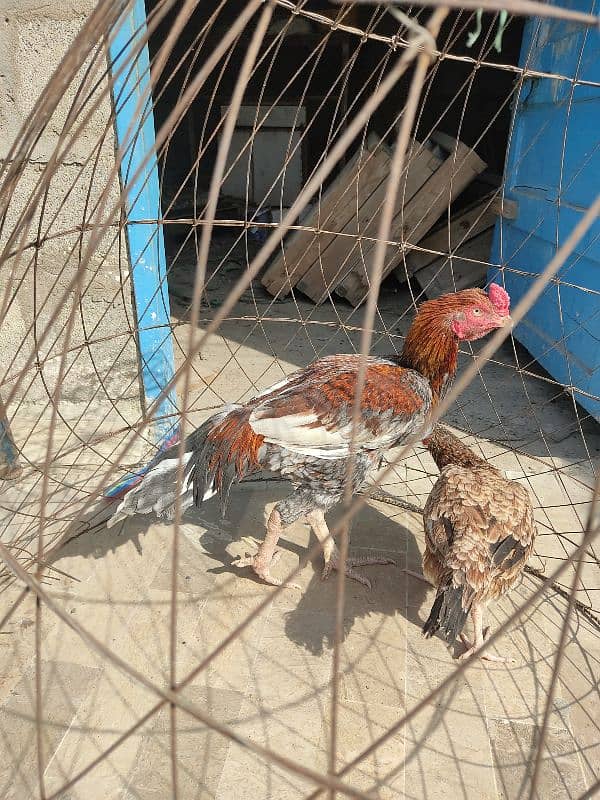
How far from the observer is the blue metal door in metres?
3.13

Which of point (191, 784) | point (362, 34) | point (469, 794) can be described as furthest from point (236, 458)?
point (362, 34)

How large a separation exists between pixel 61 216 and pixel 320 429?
5.53ft

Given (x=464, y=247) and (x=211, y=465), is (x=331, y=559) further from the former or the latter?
(x=464, y=247)

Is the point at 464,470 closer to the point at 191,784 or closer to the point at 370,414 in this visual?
the point at 370,414

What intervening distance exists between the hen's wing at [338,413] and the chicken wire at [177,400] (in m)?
0.17

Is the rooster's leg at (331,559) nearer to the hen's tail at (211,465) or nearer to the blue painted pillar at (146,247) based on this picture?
the hen's tail at (211,465)

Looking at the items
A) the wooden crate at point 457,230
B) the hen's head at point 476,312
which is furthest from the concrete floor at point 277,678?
the wooden crate at point 457,230

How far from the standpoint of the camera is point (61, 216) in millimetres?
2781

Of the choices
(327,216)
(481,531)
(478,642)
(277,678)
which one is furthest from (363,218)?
(277,678)

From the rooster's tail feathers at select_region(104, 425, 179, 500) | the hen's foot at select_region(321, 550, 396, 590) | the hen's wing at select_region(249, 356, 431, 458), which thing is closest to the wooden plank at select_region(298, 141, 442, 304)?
the rooster's tail feathers at select_region(104, 425, 179, 500)

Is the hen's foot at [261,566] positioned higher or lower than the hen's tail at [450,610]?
lower

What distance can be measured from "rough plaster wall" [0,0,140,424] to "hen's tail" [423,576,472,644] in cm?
141

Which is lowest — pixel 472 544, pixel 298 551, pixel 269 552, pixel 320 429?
pixel 298 551

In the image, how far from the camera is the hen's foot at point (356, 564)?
7.17 feet
